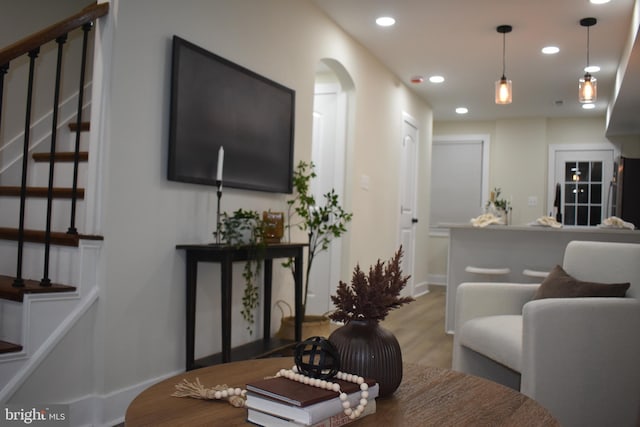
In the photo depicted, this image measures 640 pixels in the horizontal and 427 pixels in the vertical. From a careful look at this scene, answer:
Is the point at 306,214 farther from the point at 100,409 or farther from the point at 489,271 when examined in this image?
the point at 100,409

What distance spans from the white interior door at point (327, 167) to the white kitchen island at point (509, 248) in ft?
3.35

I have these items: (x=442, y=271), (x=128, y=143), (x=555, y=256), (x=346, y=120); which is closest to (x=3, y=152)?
(x=128, y=143)

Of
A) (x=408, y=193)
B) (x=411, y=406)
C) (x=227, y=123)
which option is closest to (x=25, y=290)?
(x=227, y=123)

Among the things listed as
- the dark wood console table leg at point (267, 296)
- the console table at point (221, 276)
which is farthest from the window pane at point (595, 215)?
the console table at point (221, 276)

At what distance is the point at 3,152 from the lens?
3.30 m

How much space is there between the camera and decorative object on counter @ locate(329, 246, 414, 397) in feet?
4.36

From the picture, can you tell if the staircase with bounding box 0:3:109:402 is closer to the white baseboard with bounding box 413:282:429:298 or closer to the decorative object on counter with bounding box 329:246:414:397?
the decorative object on counter with bounding box 329:246:414:397

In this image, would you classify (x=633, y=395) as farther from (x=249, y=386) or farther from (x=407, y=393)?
(x=249, y=386)

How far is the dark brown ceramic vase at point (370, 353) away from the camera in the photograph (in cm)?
133

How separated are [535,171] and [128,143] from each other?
22.7 ft

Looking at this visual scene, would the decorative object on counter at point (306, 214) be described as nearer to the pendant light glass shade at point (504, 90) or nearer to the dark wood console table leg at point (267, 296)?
the dark wood console table leg at point (267, 296)

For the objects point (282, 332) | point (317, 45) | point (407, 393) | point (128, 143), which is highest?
point (317, 45)

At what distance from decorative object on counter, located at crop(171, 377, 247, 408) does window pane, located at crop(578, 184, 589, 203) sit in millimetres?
7882

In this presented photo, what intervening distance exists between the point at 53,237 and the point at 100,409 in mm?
790
